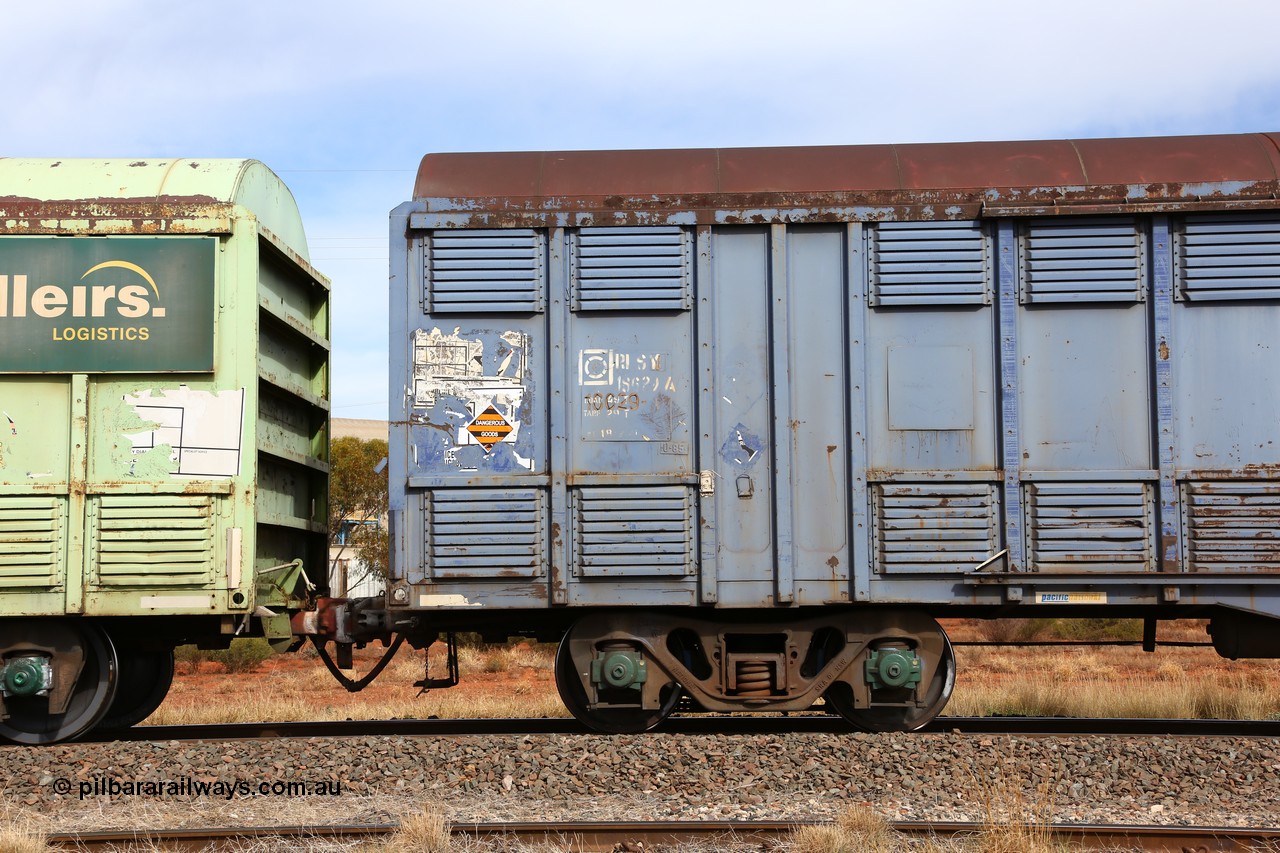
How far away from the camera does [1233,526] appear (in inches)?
280

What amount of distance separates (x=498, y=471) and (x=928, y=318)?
3.14 meters

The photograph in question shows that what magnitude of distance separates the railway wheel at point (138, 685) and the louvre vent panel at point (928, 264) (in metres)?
5.98

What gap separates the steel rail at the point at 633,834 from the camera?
5.18 metres

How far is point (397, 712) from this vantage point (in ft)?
37.5

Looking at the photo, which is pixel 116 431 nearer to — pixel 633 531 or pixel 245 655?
pixel 633 531

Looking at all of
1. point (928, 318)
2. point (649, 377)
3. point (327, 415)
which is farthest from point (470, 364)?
point (928, 318)

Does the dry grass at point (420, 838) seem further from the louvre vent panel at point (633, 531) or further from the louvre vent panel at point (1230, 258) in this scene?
the louvre vent panel at point (1230, 258)

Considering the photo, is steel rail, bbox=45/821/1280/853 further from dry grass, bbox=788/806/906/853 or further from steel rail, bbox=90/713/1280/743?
steel rail, bbox=90/713/1280/743

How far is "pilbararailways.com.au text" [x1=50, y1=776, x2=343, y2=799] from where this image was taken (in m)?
6.23

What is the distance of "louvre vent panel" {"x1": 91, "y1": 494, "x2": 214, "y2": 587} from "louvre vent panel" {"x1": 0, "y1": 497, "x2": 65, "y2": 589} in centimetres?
26

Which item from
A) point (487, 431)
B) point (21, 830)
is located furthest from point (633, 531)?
point (21, 830)

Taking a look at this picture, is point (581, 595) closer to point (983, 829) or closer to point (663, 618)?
point (663, 618)

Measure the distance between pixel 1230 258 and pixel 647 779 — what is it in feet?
17.1

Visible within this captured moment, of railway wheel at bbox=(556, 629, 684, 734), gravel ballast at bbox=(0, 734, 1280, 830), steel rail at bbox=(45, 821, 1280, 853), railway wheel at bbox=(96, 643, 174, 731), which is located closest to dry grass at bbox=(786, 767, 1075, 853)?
steel rail at bbox=(45, 821, 1280, 853)
